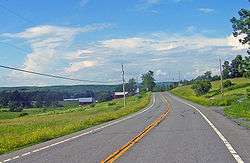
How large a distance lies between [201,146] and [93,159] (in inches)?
173

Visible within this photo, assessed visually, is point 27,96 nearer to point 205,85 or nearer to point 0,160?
point 205,85

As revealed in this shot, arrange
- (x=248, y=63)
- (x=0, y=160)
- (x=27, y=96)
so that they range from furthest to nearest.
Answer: (x=27, y=96) < (x=248, y=63) < (x=0, y=160)

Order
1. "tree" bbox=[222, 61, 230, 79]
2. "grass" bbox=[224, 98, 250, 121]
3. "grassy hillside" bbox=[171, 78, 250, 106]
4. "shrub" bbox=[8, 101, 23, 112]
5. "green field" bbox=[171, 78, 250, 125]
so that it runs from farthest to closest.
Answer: "tree" bbox=[222, 61, 230, 79], "shrub" bbox=[8, 101, 23, 112], "grassy hillside" bbox=[171, 78, 250, 106], "green field" bbox=[171, 78, 250, 125], "grass" bbox=[224, 98, 250, 121]

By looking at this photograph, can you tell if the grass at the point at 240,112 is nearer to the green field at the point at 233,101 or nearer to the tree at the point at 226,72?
the green field at the point at 233,101

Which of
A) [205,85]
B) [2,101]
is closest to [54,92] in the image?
[2,101]

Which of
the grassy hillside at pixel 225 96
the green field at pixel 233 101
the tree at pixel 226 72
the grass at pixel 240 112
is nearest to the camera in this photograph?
the grass at pixel 240 112

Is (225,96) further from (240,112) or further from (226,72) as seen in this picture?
(226,72)

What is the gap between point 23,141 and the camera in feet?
62.2

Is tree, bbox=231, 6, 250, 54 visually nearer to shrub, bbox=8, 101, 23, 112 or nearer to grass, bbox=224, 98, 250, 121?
grass, bbox=224, 98, 250, 121

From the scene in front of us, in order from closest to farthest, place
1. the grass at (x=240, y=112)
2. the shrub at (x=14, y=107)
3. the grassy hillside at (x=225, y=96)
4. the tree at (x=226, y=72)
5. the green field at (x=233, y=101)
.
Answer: the grass at (x=240, y=112), the green field at (x=233, y=101), the grassy hillside at (x=225, y=96), the shrub at (x=14, y=107), the tree at (x=226, y=72)

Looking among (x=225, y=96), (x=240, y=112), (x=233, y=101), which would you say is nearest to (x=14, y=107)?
(x=225, y=96)

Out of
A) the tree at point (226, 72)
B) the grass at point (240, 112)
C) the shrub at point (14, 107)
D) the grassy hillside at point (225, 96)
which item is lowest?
the shrub at point (14, 107)

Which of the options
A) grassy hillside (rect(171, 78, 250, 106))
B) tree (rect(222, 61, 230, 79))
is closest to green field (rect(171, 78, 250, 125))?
grassy hillside (rect(171, 78, 250, 106))

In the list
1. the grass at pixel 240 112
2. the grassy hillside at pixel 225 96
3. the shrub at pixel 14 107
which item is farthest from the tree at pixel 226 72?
the grass at pixel 240 112
